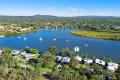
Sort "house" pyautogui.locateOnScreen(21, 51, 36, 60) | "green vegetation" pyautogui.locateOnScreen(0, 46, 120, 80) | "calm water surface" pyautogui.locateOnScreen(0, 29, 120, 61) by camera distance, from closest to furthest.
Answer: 1. "green vegetation" pyautogui.locateOnScreen(0, 46, 120, 80)
2. "house" pyautogui.locateOnScreen(21, 51, 36, 60)
3. "calm water surface" pyautogui.locateOnScreen(0, 29, 120, 61)

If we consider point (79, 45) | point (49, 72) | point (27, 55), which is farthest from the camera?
point (79, 45)

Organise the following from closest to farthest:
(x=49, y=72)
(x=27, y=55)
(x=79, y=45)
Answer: (x=49, y=72)
(x=27, y=55)
(x=79, y=45)

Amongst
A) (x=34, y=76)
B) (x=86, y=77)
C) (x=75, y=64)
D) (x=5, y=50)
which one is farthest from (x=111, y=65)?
(x=5, y=50)

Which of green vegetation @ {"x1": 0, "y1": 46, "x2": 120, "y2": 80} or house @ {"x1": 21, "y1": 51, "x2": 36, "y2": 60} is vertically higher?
green vegetation @ {"x1": 0, "y1": 46, "x2": 120, "y2": 80}

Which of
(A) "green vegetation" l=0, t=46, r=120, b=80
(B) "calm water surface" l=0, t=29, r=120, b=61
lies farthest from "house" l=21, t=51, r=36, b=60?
(B) "calm water surface" l=0, t=29, r=120, b=61

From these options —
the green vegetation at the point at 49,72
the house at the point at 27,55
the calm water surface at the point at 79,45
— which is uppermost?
the green vegetation at the point at 49,72

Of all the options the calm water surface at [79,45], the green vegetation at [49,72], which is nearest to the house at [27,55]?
the green vegetation at [49,72]

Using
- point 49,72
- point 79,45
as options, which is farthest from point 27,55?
point 79,45

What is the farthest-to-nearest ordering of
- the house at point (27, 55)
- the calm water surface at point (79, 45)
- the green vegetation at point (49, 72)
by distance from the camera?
the calm water surface at point (79, 45)
the house at point (27, 55)
the green vegetation at point (49, 72)

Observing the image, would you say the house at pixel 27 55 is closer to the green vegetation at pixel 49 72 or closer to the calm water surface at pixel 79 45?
the green vegetation at pixel 49 72

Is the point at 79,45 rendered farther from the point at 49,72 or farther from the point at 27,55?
the point at 49,72

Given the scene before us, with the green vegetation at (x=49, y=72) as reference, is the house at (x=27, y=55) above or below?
below

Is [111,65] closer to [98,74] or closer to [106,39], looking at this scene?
[98,74]

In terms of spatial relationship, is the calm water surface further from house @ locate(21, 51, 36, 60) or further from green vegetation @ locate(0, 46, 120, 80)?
green vegetation @ locate(0, 46, 120, 80)
